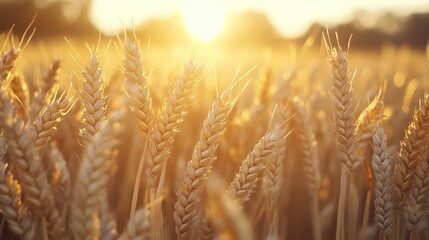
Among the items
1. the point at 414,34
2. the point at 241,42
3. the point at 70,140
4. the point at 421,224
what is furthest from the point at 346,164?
the point at 241,42

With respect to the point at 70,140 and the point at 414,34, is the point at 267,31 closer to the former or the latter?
the point at 414,34

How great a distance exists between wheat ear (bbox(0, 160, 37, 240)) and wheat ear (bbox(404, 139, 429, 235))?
1284 millimetres

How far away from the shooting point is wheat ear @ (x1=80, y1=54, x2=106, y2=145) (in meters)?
1.28

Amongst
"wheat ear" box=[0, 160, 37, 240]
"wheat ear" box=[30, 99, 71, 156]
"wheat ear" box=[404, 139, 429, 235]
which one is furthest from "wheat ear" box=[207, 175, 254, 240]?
"wheat ear" box=[404, 139, 429, 235]

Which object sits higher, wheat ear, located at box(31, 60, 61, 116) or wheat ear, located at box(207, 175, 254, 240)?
wheat ear, located at box(31, 60, 61, 116)

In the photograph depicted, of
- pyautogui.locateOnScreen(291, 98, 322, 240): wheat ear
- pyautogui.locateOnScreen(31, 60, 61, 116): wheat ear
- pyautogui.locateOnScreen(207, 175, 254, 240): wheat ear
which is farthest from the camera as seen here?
pyautogui.locateOnScreen(291, 98, 322, 240): wheat ear

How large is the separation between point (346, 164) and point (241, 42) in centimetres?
5407

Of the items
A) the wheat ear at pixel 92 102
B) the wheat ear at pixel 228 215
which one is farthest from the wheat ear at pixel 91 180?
the wheat ear at pixel 92 102

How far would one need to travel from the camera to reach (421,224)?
1494mm

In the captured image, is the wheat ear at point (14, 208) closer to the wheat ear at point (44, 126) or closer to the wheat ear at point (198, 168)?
the wheat ear at point (44, 126)

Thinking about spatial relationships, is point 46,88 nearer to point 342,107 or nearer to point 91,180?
point 91,180

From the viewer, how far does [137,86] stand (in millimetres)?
1313

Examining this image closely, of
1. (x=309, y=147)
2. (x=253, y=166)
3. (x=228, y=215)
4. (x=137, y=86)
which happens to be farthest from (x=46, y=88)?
(x=228, y=215)

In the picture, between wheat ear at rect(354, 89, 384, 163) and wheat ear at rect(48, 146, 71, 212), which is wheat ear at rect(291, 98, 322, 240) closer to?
wheat ear at rect(354, 89, 384, 163)
